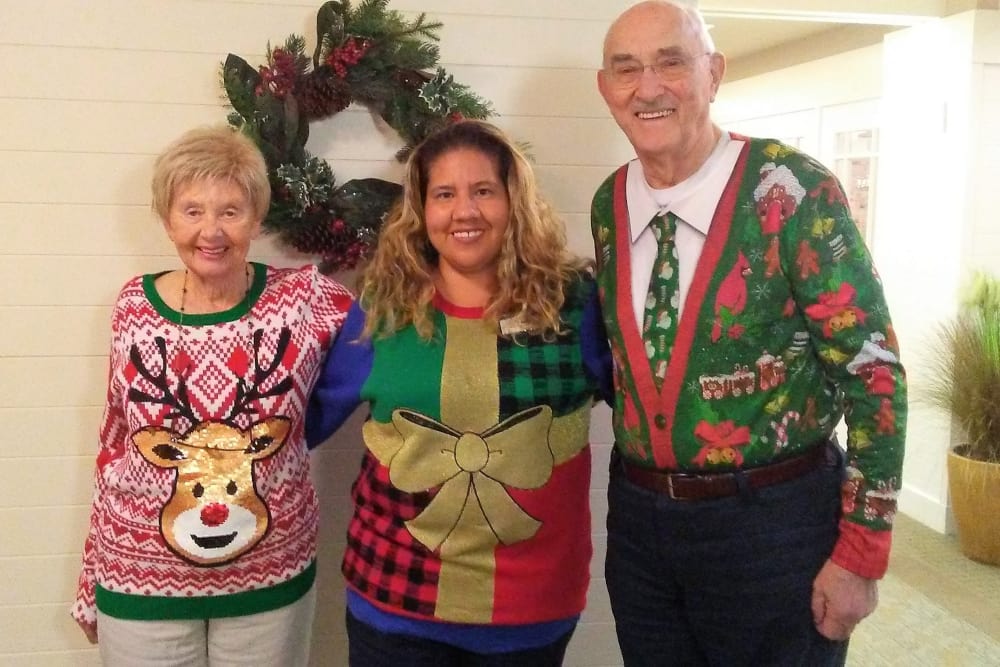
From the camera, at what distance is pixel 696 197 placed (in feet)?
4.59

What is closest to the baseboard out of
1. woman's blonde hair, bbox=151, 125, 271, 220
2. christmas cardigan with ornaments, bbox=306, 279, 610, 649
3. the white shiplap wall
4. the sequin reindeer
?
the white shiplap wall

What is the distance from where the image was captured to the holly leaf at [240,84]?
188 centimetres

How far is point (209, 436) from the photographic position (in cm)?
150

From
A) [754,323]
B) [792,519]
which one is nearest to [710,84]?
[754,323]

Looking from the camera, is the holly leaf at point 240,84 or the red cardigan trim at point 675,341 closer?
the red cardigan trim at point 675,341

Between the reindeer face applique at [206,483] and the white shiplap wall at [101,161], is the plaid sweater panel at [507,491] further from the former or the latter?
the white shiplap wall at [101,161]

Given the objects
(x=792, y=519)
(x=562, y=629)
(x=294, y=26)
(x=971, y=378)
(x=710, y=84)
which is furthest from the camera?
(x=971, y=378)

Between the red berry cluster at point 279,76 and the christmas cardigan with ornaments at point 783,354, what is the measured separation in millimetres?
969

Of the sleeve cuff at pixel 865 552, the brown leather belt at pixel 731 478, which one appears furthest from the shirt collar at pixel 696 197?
the sleeve cuff at pixel 865 552

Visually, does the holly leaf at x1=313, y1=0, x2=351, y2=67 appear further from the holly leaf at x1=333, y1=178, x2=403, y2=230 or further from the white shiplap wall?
the holly leaf at x1=333, y1=178, x2=403, y2=230

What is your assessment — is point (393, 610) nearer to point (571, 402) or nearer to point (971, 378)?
point (571, 402)

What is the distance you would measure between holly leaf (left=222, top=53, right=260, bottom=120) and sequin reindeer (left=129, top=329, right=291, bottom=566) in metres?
0.63

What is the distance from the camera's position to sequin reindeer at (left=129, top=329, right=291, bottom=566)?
150 cm

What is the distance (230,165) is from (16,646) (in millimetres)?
1408
